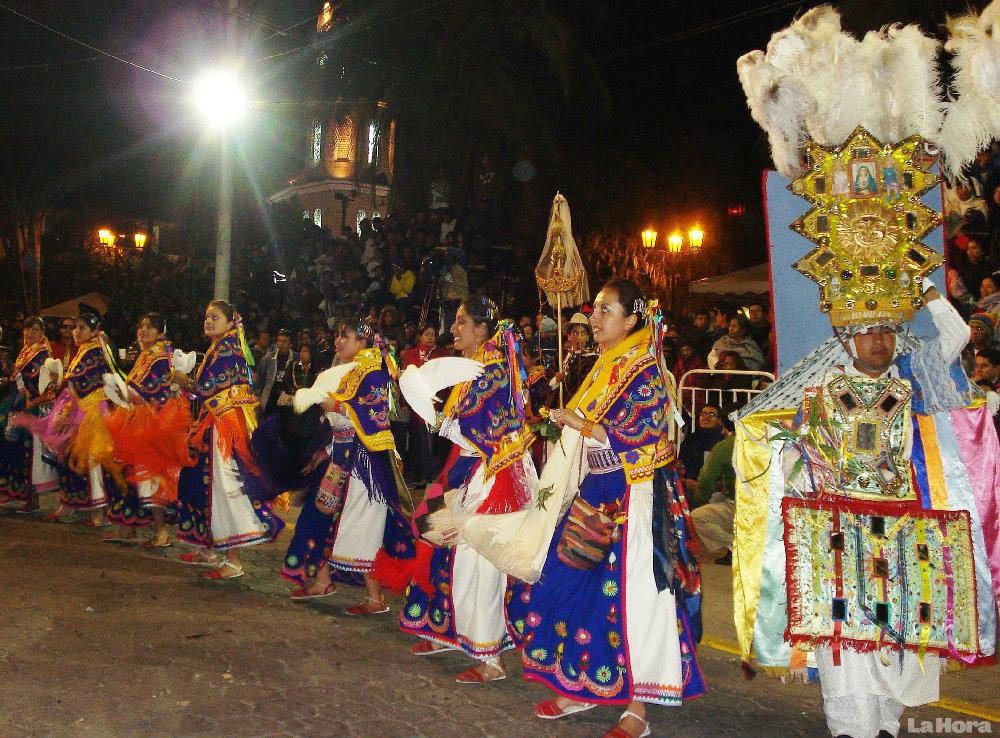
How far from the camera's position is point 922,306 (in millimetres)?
4082

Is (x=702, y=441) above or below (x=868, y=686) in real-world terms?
above

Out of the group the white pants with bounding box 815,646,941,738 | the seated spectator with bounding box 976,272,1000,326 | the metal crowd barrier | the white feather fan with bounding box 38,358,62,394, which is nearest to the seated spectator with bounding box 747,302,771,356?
the metal crowd barrier

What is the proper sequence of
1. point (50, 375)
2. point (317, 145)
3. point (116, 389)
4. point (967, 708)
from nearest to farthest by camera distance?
point (967, 708)
point (116, 389)
point (50, 375)
point (317, 145)

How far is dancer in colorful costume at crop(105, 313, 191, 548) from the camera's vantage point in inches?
310

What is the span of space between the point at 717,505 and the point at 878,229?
465 centimetres

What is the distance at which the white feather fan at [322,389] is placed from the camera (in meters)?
6.42

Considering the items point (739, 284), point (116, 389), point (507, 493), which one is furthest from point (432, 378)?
point (739, 284)

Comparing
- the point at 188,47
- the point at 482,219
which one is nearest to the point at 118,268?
the point at 188,47

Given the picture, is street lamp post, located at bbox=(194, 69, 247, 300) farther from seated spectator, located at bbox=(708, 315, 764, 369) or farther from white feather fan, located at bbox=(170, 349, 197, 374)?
seated spectator, located at bbox=(708, 315, 764, 369)

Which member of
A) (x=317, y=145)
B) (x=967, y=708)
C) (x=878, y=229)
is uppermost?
(x=317, y=145)

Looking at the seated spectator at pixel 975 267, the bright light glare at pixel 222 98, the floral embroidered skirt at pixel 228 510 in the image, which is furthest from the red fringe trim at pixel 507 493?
the bright light glare at pixel 222 98

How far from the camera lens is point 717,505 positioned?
27.4 feet

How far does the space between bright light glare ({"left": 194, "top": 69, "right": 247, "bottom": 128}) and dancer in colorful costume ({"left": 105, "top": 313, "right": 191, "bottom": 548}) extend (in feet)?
16.0

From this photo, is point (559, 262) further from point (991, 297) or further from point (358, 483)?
point (358, 483)
